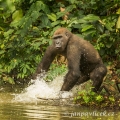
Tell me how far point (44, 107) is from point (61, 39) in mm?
2032

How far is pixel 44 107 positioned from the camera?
8.34 meters

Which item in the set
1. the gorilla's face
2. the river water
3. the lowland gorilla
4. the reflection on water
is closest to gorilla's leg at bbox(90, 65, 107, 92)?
the lowland gorilla

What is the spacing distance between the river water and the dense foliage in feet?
4.66

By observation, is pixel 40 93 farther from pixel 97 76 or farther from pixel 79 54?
pixel 97 76

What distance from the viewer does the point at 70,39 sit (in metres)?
10.0

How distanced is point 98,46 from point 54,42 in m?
2.01

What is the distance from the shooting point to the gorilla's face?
32.3ft

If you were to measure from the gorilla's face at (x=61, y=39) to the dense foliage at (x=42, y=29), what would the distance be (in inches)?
49.9

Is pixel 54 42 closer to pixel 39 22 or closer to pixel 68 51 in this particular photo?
pixel 68 51

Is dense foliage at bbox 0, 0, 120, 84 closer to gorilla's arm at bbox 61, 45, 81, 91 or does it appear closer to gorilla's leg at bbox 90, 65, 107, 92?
gorilla's leg at bbox 90, 65, 107, 92

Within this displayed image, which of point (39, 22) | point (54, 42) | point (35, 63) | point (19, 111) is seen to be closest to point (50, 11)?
point (39, 22)

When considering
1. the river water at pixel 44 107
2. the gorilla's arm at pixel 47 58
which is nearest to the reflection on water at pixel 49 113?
the river water at pixel 44 107

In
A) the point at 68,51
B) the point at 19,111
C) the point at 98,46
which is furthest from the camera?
the point at 98,46

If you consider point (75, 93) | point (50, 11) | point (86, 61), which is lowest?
point (75, 93)
